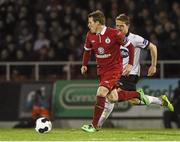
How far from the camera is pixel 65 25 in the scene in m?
22.2

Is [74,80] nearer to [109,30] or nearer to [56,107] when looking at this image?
[56,107]

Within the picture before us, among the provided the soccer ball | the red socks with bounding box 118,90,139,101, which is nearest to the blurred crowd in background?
the red socks with bounding box 118,90,139,101

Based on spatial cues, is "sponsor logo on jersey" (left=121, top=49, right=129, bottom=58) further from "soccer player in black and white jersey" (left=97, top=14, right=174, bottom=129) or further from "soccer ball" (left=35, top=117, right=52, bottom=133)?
"soccer ball" (left=35, top=117, right=52, bottom=133)

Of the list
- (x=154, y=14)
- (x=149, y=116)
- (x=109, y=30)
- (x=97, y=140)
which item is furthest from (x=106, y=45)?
(x=154, y=14)

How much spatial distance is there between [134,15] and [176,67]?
244cm

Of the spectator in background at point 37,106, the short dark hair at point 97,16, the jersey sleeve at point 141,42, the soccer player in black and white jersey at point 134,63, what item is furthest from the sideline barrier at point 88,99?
the short dark hair at point 97,16

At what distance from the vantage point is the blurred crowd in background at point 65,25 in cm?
2061

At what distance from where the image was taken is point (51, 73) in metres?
20.9

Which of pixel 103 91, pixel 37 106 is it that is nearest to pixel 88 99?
pixel 37 106

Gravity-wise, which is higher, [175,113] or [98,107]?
[98,107]

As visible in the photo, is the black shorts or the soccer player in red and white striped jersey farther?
the black shorts

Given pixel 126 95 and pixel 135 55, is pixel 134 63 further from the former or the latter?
pixel 126 95

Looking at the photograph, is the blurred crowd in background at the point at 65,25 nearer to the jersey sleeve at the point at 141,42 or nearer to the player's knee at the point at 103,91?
the jersey sleeve at the point at 141,42

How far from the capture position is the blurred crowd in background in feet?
67.6
